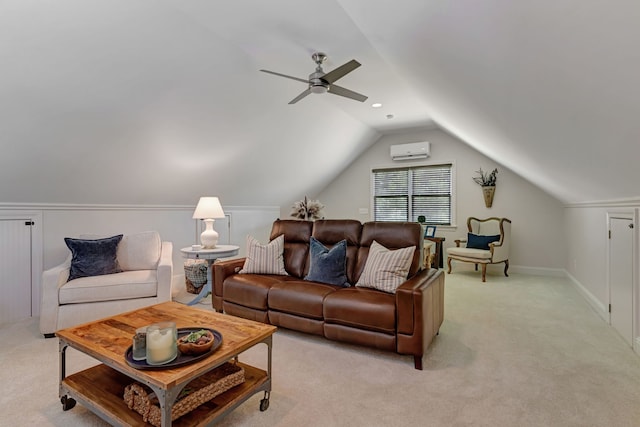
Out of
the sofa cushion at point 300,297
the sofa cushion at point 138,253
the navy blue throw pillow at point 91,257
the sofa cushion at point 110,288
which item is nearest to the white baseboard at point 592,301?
the sofa cushion at point 300,297

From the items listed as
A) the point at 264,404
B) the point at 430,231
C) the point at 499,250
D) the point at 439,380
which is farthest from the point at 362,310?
the point at 430,231

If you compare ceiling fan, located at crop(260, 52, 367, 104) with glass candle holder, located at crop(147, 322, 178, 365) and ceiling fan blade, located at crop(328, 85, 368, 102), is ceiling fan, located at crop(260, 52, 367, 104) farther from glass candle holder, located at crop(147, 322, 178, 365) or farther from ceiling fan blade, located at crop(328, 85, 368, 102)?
glass candle holder, located at crop(147, 322, 178, 365)

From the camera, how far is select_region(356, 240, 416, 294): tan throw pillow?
2641 mm

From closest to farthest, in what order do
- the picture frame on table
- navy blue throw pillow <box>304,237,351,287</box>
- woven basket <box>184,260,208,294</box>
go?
navy blue throw pillow <box>304,237,351,287</box> → woven basket <box>184,260,208,294</box> → the picture frame on table

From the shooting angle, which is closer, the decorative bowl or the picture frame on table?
the decorative bowl

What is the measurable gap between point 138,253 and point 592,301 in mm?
5171

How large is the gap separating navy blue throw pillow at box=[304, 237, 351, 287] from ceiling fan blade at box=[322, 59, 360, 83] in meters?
1.52

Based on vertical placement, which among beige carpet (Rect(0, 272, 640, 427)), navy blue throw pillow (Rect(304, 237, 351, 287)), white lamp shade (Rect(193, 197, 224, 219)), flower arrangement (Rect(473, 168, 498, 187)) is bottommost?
beige carpet (Rect(0, 272, 640, 427))

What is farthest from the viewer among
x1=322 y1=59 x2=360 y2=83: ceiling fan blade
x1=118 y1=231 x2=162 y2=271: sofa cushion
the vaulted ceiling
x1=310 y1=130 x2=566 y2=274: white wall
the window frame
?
the window frame

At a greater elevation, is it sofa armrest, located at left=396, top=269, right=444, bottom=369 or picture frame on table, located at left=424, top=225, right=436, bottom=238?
picture frame on table, located at left=424, top=225, right=436, bottom=238

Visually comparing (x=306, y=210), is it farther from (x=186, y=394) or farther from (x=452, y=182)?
(x=186, y=394)

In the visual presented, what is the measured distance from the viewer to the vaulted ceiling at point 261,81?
152 centimetres

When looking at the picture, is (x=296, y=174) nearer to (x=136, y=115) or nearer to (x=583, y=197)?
(x=136, y=115)

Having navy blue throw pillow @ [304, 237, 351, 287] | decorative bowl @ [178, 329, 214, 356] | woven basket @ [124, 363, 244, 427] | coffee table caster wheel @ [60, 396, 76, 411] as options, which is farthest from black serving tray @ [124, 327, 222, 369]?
navy blue throw pillow @ [304, 237, 351, 287]
